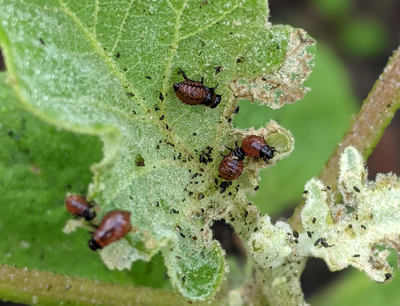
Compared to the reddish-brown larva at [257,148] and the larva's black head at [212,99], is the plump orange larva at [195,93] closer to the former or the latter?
the larva's black head at [212,99]

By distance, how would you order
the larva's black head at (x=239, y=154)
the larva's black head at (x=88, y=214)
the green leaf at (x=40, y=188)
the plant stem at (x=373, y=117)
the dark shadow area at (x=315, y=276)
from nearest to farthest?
1. the larva's black head at (x=88, y=214)
2. the larva's black head at (x=239, y=154)
3. the plant stem at (x=373, y=117)
4. the green leaf at (x=40, y=188)
5. the dark shadow area at (x=315, y=276)

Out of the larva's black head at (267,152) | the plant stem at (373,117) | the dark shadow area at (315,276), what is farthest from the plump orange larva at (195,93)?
the dark shadow area at (315,276)

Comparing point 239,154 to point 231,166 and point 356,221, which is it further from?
→ point 356,221

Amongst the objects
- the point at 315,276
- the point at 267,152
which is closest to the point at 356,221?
the point at 267,152

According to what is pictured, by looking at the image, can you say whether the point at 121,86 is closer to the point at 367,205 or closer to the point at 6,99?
the point at 6,99

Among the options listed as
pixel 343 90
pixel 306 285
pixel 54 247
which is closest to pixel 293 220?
pixel 54 247

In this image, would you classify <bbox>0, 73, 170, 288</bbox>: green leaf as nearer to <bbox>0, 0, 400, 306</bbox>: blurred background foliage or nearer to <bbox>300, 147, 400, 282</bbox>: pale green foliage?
<bbox>0, 0, 400, 306</bbox>: blurred background foliage
